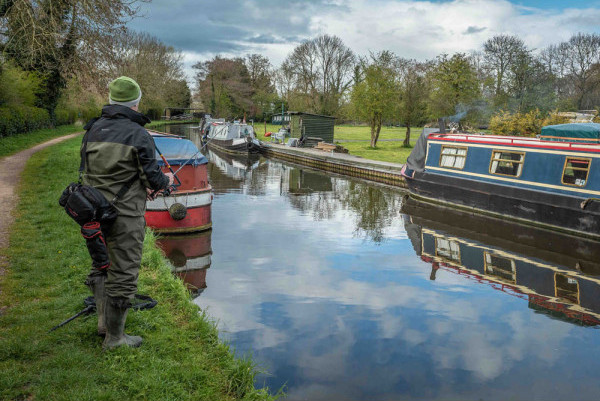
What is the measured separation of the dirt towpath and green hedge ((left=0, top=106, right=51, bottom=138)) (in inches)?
167

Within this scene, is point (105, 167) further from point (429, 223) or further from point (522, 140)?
point (522, 140)

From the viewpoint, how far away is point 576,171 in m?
11.9

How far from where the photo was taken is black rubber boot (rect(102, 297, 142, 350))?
3.47 m

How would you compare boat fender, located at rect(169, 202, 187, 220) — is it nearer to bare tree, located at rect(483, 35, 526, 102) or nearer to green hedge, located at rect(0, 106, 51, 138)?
green hedge, located at rect(0, 106, 51, 138)

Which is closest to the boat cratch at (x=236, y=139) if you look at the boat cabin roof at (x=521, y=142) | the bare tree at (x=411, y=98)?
the bare tree at (x=411, y=98)

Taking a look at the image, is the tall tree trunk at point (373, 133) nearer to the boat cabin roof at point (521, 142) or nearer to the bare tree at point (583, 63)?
the boat cabin roof at point (521, 142)

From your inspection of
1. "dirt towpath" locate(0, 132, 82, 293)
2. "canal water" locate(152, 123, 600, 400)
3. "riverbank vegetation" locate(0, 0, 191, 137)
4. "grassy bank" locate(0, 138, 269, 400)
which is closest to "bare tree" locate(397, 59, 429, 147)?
"canal water" locate(152, 123, 600, 400)

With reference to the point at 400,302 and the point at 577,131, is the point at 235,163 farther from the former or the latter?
the point at 400,302

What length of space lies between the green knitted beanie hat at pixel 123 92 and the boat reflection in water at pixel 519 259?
6.75 m

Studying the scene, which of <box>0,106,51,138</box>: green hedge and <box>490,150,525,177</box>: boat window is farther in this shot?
<box>0,106,51,138</box>: green hedge

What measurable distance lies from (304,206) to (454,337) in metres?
9.17

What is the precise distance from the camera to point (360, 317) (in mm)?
6516

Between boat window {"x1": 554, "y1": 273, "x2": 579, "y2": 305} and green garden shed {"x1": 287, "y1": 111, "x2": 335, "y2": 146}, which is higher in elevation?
green garden shed {"x1": 287, "y1": 111, "x2": 335, "y2": 146}

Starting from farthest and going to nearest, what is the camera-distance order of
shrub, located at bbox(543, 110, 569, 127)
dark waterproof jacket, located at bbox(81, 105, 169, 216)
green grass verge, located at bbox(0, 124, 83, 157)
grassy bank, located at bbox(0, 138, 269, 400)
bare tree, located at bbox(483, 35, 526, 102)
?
bare tree, located at bbox(483, 35, 526, 102) → shrub, located at bbox(543, 110, 569, 127) → green grass verge, located at bbox(0, 124, 83, 157) → dark waterproof jacket, located at bbox(81, 105, 169, 216) → grassy bank, located at bbox(0, 138, 269, 400)
